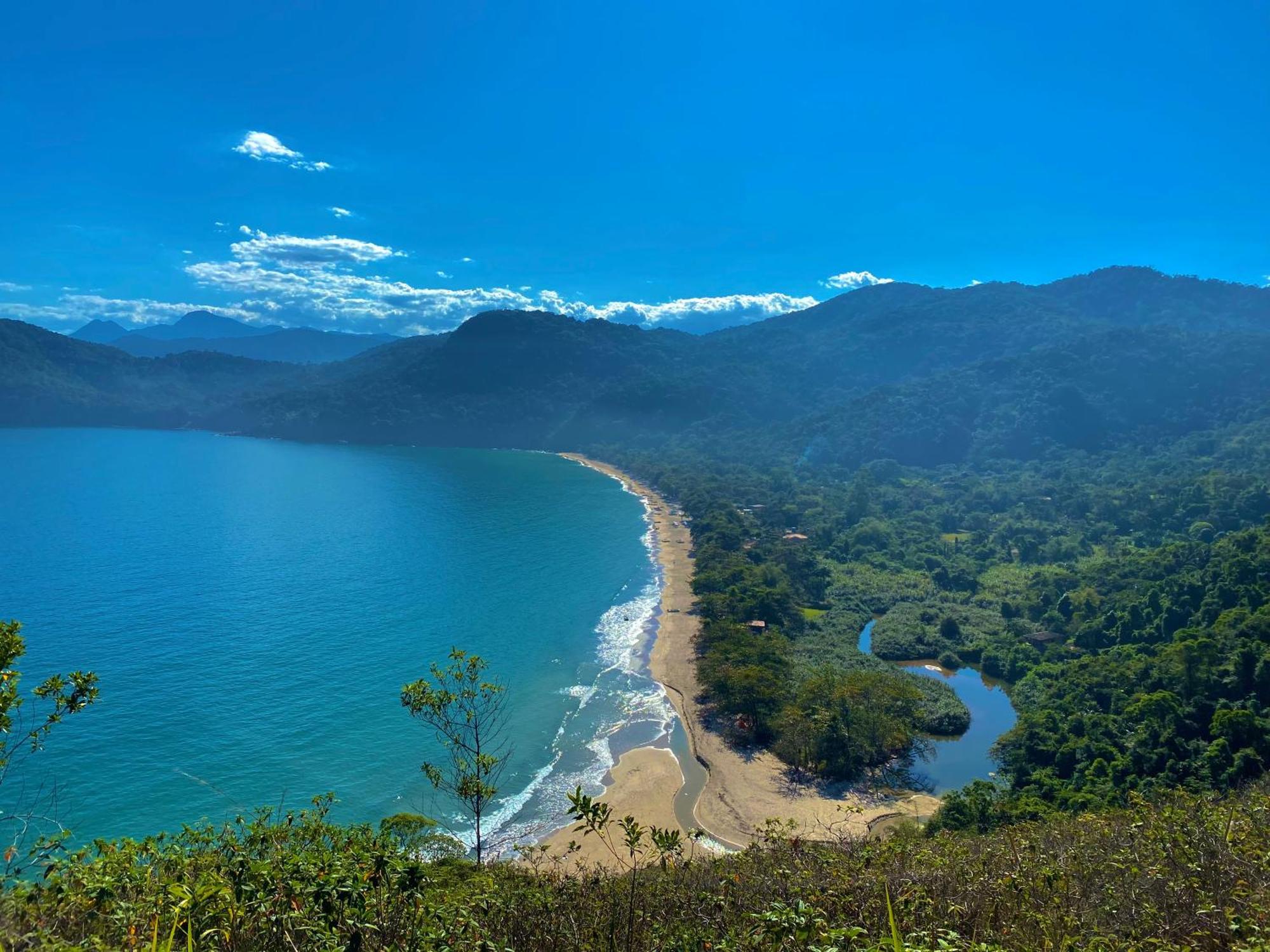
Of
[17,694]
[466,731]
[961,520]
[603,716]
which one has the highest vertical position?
[17,694]

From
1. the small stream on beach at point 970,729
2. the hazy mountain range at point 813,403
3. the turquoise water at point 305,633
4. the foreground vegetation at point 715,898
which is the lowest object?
the small stream on beach at point 970,729

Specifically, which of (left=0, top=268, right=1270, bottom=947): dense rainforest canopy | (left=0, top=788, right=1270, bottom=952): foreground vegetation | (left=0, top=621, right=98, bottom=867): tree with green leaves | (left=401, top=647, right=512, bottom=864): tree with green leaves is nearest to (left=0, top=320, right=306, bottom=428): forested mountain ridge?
(left=0, top=268, right=1270, bottom=947): dense rainforest canopy

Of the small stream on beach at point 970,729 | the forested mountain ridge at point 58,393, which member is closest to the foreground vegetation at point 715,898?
the small stream on beach at point 970,729

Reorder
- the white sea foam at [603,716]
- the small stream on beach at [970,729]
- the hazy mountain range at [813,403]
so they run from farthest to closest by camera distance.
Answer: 1. the hazy mountain range at [813,403]
2. the small stream on beach at [970,729]
3. the white sea foam at [603,716]

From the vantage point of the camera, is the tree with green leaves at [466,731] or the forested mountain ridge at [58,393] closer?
the tree with green leaves at [466,731]

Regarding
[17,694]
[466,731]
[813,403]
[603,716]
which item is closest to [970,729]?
[603,716]

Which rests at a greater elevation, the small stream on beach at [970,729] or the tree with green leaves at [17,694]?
the tree with green leaves at [17,694]

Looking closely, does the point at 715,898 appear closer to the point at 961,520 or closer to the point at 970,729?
the point at 970,729

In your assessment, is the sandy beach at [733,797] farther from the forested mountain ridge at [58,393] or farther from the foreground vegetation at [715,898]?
the forested mountain ridge at [58,393]
